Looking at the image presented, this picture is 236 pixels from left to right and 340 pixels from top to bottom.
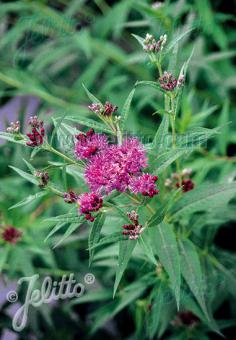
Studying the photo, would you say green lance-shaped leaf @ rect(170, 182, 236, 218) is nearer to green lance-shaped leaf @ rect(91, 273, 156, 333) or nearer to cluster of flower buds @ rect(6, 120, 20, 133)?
green lance-shaped leaf @ rect(91, 273, 156, 333)

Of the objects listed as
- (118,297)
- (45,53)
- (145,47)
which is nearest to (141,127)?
(45,53)

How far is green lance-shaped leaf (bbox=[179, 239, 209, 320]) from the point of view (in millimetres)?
1376

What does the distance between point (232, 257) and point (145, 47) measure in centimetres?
77

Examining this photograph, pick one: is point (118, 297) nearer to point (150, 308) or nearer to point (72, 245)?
point (150, 308)

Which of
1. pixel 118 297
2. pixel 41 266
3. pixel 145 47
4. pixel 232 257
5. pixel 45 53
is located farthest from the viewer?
pixel 45 53

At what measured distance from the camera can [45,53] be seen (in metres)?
2.65

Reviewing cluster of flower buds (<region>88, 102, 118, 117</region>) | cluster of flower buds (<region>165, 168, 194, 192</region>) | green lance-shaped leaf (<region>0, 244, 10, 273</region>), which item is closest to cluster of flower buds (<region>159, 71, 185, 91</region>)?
cluster of flower buds (<region>88, 102, 118, 117</region>)

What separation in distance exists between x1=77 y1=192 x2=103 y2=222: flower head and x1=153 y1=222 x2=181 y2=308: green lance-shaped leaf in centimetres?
22

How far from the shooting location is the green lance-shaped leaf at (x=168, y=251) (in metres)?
1.23

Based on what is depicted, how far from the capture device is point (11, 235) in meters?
1.99

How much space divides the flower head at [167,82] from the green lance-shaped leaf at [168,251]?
0.33m

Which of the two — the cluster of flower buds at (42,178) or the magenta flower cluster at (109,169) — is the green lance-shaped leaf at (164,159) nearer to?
the magenta flower cluster at (109,169)
